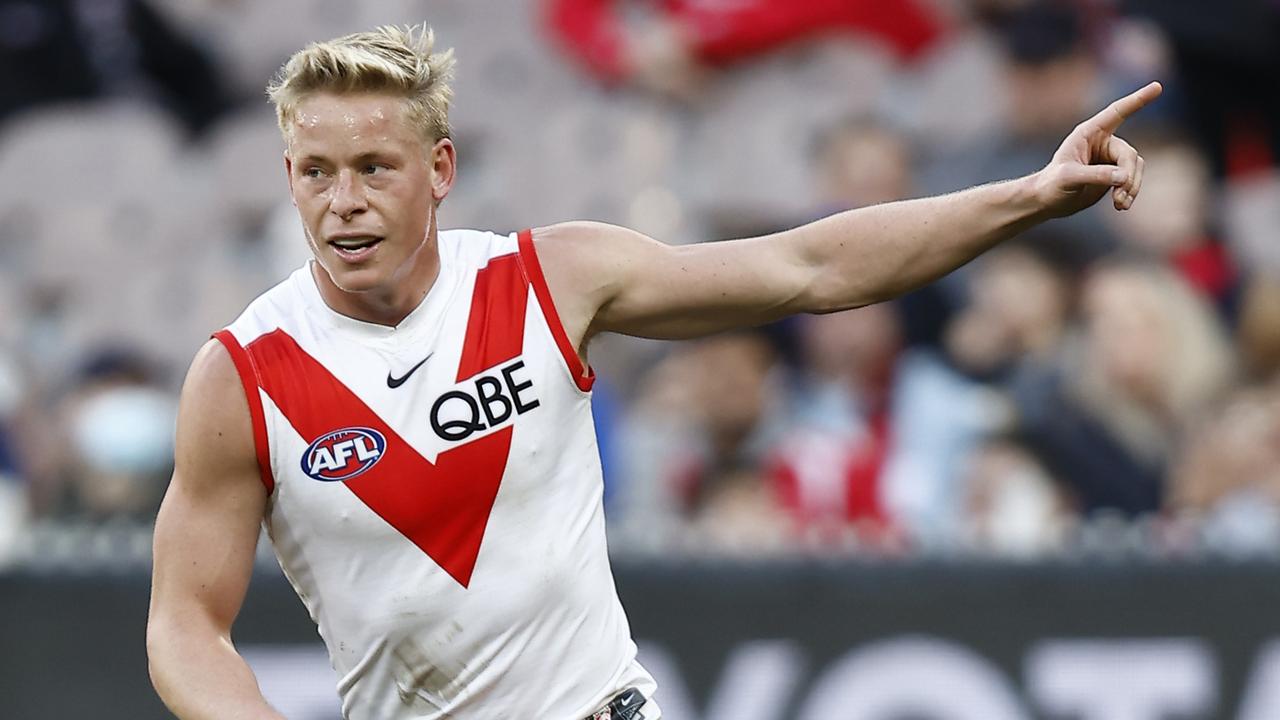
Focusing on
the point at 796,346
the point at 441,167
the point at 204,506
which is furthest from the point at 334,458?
the point at 796,346

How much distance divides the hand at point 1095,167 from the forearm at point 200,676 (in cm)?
190

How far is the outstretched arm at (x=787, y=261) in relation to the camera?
423cm

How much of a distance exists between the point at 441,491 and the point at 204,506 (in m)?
0.48

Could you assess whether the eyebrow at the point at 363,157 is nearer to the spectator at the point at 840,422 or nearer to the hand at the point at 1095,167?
the hand at the point at 1095,167

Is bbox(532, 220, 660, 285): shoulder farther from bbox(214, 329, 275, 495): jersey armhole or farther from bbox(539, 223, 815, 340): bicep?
bbox(214, 329, 275, 495): jersey armhole

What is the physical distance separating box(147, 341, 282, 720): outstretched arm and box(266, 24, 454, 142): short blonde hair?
0.57m

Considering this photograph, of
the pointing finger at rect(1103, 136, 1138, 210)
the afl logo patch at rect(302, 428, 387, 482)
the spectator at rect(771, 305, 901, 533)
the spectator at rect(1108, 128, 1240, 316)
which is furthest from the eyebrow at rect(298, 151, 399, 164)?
the spectator at rect(1108, 128, 1240, 316)

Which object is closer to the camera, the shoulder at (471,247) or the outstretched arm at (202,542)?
the outstretched arm at (202,542)

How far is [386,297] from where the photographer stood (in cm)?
422

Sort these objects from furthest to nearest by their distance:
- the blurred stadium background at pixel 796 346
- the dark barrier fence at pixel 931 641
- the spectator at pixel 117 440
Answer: the spectator at pixel 117 440
the blurred stadium background at pixel 796 346
the dark barrier fence at pixel 931 641

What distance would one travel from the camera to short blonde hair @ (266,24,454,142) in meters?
4.02

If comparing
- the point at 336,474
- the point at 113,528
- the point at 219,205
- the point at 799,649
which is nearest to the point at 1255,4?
the point at 799,649

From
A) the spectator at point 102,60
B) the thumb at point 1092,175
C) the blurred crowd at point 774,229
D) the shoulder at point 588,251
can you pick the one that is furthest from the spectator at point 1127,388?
the spectator at point 102,60

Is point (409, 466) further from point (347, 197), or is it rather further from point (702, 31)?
point (702, 31)
